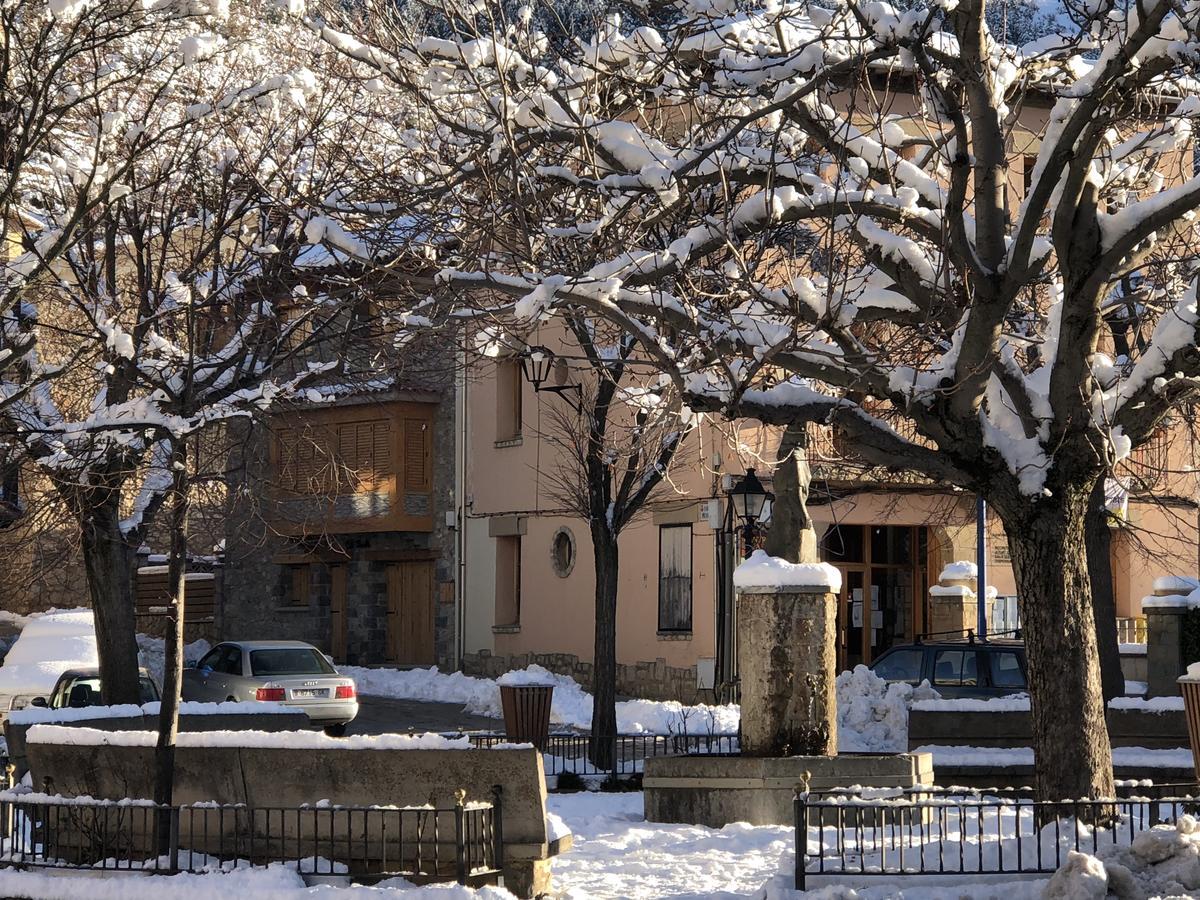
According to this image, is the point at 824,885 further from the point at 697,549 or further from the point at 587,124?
the point at 697,549

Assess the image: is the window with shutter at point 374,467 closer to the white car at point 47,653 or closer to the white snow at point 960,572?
the white car at point 47,653

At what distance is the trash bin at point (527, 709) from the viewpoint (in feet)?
58.4

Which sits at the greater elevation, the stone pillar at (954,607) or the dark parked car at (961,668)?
the stone pillar at (954,607)

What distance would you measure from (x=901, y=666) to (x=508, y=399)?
1401 centimetres

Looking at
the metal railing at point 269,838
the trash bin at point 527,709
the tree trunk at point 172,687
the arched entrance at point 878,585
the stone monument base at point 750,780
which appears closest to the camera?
the metal railing at point 269,838

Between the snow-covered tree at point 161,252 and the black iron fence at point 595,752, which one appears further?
the black iron fence at point 595,752

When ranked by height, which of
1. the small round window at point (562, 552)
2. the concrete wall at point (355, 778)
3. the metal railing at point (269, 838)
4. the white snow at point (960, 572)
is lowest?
the metal railing at point (269, 838)

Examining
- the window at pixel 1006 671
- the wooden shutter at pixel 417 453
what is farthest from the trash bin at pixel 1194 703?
the wooden shutter at pixel 417 453

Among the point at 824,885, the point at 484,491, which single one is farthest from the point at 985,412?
the point at 484,491

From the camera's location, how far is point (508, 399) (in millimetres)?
32781

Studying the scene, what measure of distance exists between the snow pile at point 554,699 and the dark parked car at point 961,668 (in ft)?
7.74

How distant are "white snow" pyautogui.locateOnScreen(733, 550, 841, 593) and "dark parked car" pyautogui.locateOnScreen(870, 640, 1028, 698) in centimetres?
671

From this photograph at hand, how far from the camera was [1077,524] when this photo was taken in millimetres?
11133

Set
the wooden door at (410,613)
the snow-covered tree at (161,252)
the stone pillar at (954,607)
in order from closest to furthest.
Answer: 1. the snow-covered tree at (161,252)
2. the stone pillar at (954,607)
3. the wooden door at (410,613)
